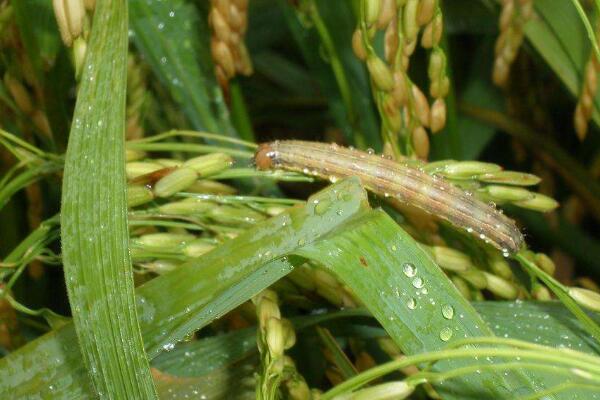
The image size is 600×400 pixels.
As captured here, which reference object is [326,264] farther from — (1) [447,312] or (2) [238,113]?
(2) [238,113]

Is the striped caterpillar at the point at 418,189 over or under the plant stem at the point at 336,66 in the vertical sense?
under

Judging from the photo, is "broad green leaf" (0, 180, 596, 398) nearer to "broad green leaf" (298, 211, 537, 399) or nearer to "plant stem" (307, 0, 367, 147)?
"broad green leaf" (298, 211, 537, 399)

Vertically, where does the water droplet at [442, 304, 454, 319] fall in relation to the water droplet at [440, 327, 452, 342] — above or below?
above

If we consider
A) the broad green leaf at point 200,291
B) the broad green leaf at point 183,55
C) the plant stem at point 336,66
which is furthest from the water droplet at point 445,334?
the broad green leaf at point 183,55

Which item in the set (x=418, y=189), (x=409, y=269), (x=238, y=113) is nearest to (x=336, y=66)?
(x=238, y=113)

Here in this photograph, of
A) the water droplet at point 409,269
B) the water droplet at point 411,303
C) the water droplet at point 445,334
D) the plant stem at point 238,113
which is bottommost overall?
the water droplet at point 445,334

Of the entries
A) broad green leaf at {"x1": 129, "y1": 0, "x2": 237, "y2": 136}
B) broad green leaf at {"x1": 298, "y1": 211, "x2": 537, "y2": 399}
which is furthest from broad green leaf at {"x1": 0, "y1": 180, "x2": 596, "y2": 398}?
broad green leaf at {"x1": 129, "y1": 0, "x2": 237, "y2": 136}

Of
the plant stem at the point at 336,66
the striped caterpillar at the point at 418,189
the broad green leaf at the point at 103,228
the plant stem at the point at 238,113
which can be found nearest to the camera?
the broad green leaf at the point at 103,228

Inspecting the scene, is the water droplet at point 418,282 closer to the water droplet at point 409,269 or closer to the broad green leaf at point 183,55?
the water droplet at point 409,269
